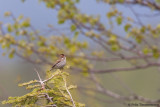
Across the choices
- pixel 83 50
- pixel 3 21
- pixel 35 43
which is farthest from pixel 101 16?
pixel 3 21

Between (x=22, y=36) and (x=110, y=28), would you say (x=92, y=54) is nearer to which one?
(x=110, y=28)

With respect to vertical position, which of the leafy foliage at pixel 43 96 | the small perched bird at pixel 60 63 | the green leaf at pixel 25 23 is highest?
the green leaf at pixel 25 23

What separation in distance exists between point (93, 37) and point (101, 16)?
753 mm

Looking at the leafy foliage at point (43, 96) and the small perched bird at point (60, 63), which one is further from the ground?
the small perched bird at point (60, 63)

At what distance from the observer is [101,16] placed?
30.8 feet

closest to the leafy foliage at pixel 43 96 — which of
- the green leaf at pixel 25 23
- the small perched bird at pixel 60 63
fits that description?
the small perched bird at pixel 60 63

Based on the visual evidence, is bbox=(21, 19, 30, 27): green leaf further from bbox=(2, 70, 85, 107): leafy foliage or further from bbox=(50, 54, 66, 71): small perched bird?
bbox=(2, 70, 85, 107): leafy foliage

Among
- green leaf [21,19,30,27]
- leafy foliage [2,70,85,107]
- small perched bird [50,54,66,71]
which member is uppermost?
green leaf [21,19,30,27]

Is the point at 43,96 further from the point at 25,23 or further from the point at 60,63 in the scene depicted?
the point at 25,23

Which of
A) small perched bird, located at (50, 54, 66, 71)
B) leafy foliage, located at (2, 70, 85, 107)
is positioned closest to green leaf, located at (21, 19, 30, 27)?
small perched bird, located at (50, 54, 66, 71)

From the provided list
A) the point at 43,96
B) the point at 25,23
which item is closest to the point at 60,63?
the point at 43,96

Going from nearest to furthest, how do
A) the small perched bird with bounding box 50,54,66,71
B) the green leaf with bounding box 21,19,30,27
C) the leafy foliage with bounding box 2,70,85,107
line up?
the leafy foliage with bounding box 2,70,85,107, the small perched bird with bounding box 50,54,66,71, the green leaf with bounding box 21,19,30,27

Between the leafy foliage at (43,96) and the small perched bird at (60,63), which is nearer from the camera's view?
the leafy foliage at (43,96)

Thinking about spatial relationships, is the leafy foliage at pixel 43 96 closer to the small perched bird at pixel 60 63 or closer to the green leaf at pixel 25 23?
the small perched bird at pixel 60 63
